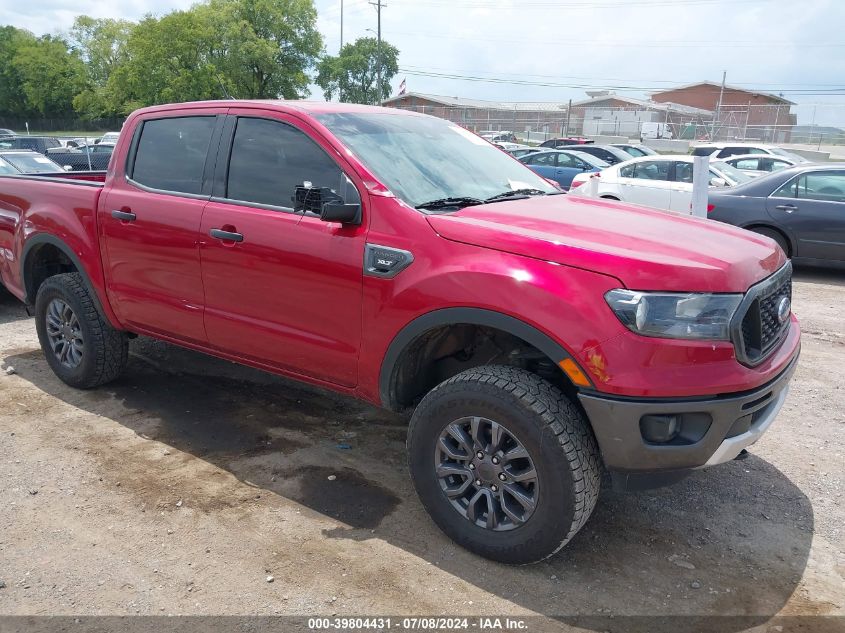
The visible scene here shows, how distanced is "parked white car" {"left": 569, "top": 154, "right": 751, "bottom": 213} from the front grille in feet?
25.0

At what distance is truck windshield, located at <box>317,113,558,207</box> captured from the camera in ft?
11.6

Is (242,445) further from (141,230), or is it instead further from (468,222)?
(468,222)

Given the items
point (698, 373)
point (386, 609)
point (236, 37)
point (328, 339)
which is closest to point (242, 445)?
point (328, 339)

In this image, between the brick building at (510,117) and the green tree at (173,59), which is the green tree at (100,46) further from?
the brick building at (510,117)

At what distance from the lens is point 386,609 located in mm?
2824

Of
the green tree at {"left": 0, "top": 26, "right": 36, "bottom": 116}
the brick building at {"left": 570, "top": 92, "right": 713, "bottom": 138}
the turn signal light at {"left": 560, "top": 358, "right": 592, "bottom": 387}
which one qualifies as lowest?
the turn signal light at {"left": 560, "top": 358, "right": 592, "bottom": 387}

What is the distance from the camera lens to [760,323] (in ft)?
9.51

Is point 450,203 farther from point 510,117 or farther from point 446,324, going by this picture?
point 510,117

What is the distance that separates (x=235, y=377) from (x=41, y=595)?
2.63 meters

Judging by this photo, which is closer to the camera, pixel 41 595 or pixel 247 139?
pixel 41 595

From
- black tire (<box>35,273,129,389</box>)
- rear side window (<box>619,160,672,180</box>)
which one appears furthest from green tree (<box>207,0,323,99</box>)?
black tire (<box>35,273,129,389</box>)

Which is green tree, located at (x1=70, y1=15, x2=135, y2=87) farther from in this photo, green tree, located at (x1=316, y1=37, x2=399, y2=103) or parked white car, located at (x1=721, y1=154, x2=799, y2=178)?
parked white car, located at (x1=721, y1=154, x2=799, y2=178)

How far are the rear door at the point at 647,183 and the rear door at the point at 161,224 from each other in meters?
8.23

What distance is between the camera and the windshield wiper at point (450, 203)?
11.1 ft
